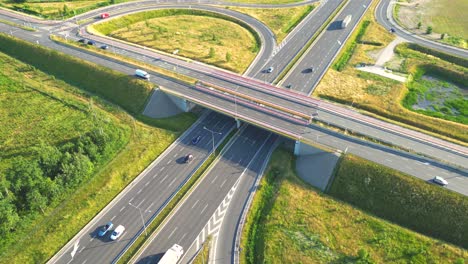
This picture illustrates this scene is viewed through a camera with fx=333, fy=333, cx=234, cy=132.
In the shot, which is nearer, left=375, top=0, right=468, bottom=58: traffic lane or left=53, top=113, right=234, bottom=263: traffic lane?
left=53, top=113, right=234, bottom=263: traffic lane

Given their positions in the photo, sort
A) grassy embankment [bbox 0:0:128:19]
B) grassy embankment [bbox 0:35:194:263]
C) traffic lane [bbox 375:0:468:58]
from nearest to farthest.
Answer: grassy embankment [bbox 0:35:194:263]
traffic lane [bbox 375:0:468:58]
grassy embankment [bbox 0:0:128:19]

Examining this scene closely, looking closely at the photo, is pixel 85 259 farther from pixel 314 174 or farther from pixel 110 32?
pixel 110 32

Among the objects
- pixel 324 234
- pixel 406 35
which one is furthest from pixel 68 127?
pixel 406 35

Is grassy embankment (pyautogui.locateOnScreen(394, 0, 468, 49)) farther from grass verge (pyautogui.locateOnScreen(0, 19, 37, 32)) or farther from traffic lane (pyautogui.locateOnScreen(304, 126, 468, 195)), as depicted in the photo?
grass verge (pyautogui.locateOnScreen(0, 19, 37, 32))

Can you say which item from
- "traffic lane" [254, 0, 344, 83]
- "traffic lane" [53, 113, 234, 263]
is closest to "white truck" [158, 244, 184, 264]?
"traffic lane" [53, 113, 234, 263]

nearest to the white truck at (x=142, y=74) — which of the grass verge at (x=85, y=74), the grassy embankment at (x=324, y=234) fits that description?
the grass verge at (x=85, y=74)

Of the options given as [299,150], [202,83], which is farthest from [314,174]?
[202,83]
